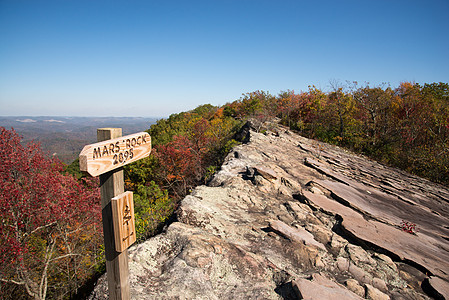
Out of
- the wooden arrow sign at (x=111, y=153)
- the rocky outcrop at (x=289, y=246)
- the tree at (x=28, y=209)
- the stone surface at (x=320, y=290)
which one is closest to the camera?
the wooden arrow sign at (x=111, y=153)

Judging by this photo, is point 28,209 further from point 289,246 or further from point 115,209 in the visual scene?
point 289,246

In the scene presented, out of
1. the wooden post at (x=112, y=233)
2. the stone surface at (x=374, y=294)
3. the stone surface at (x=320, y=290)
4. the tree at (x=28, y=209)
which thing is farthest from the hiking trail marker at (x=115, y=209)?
the tree at (x=28, y=209)

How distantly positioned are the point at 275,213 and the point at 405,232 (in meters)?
2.48

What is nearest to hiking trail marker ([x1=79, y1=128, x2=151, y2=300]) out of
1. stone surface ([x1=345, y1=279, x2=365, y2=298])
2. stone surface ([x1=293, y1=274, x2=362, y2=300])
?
stone surface ([x1=293, y1=274, x2=362, y2=300])

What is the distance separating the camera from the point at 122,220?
173 cm

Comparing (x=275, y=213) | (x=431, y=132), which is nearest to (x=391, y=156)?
(x=431, y=132)

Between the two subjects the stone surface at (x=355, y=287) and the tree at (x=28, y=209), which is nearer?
the stone surface at (x=355, y=287)

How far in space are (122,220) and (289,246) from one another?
2.33 meters

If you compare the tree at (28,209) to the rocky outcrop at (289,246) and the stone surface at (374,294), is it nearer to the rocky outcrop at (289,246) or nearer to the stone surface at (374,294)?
the rocky outcrop at (289,246)

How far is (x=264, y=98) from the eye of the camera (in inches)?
977

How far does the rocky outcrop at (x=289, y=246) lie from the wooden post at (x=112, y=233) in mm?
332

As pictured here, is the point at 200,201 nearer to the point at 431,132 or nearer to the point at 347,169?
the point at 347,169

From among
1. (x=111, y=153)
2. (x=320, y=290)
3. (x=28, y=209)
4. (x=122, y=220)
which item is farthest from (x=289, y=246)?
(x=28, y=209)

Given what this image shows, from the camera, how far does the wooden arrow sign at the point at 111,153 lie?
1.46 m
